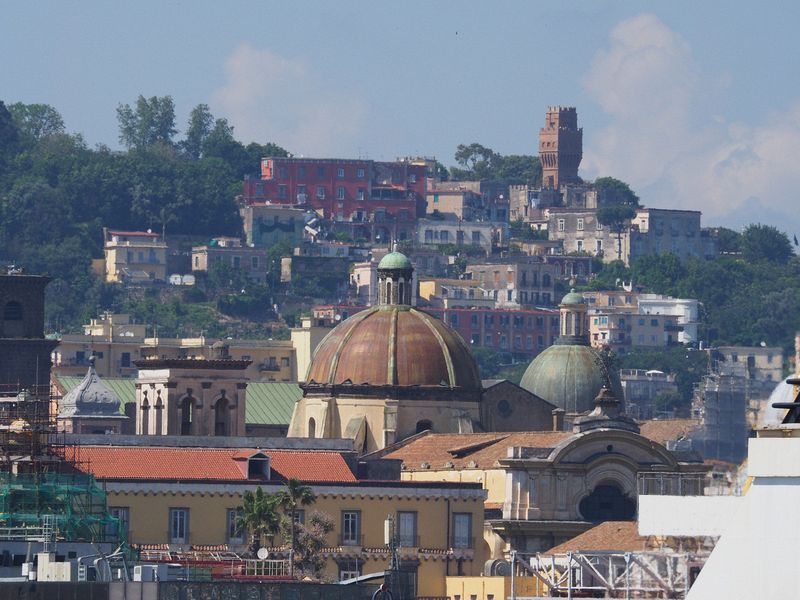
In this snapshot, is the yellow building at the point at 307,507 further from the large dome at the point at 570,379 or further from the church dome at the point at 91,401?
the church dome at the point at 91,401

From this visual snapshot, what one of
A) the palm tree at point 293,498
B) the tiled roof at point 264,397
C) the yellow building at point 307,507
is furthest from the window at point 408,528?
the tiled roof at point 264,397

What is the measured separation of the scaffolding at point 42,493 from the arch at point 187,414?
117 feet

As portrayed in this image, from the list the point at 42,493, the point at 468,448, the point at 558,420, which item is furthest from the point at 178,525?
the point at 558,420

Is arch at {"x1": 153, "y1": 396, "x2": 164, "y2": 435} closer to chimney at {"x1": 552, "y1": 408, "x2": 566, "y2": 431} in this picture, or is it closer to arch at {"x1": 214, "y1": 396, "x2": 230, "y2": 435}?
arch at {"x1": 214, "y1": 396, "x2": 230, "y2": 435}

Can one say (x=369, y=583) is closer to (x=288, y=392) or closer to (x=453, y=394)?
(x=453, y=394)

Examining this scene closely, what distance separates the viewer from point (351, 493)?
10206 cm

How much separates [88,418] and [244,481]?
46.0 m

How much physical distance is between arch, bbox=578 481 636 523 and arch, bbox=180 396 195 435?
17097 mm

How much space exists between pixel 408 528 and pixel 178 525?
9183 millimetres

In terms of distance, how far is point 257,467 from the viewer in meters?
101

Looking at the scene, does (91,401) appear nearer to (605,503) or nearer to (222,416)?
(222,416)

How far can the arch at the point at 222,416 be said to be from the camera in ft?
415

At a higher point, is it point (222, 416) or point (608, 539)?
point (222, 416)

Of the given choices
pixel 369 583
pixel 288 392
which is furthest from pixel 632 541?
pixel 288 392
